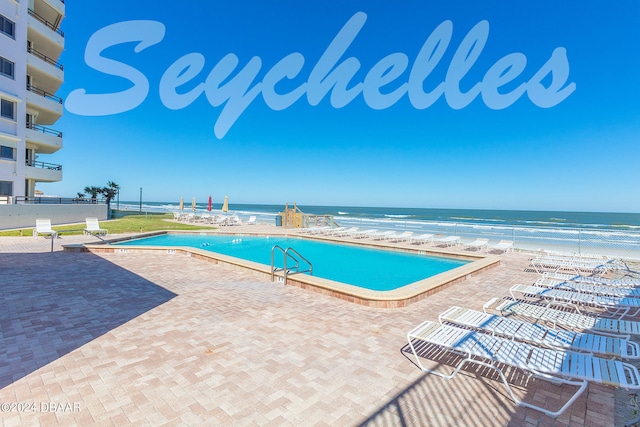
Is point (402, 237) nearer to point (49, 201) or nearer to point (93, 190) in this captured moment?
point (49, 201)

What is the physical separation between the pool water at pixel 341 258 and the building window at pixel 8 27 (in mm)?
14722

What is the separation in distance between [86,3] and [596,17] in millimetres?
28699

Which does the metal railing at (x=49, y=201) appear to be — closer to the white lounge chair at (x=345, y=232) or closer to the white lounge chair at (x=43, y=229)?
the white lounge chair at (x=43, y=229)

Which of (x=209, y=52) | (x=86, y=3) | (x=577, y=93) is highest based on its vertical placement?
(x=86, y=3)

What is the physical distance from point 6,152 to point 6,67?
4625mm

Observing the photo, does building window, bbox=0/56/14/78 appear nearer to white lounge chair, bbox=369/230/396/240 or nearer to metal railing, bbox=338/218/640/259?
white lounge chair, bbox=369/230/396/240

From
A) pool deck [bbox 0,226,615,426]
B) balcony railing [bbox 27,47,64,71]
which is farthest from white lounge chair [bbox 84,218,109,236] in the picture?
balcony railing [bbox 27,47,64,71]

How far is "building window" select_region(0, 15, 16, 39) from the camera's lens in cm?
1672

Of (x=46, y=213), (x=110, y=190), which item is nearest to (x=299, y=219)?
(x=46, y=213)

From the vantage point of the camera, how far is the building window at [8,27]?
16719 millimetres

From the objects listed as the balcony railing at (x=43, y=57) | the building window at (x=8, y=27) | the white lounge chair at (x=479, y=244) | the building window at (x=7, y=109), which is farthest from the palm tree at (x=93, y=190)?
the white lounge chair at (x=479, y=244)

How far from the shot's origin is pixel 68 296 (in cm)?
513

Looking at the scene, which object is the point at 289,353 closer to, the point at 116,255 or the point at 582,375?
the point at 582,375

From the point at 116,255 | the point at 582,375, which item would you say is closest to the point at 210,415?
the point at 582,375
